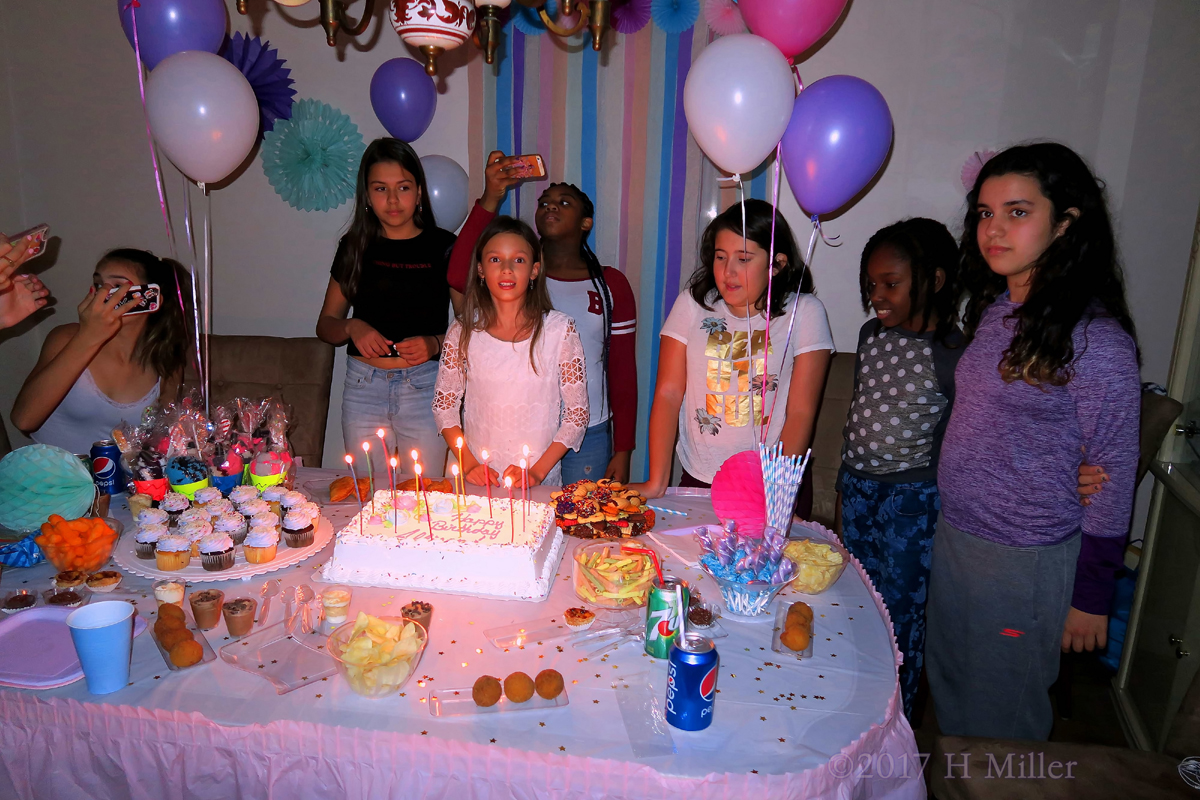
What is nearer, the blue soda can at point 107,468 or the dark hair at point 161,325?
the blue soda can at point 107,468

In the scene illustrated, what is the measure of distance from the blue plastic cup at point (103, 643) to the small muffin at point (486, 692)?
61 cm

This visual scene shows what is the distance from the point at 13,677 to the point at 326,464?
2905 mm

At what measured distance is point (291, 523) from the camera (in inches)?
70.1

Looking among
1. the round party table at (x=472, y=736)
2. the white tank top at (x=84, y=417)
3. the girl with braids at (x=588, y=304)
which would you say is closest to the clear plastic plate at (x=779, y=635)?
the round party table at (x=472, y=736)

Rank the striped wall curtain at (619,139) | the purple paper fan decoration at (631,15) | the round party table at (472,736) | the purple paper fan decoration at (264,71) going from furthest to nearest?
the purple paper fan decoration at (264,71) → the striped wall curtain at (619,139) → the purple paper fan decoration at (631,15) → the round party table at (472,736)

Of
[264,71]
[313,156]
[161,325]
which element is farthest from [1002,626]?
[264,71]

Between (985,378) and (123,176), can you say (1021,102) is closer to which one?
(985,378)

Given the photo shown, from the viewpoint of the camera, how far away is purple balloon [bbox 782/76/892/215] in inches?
80.7

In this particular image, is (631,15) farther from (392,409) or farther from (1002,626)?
(1002,626)

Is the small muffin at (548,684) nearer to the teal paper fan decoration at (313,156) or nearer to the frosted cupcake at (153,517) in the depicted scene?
the frosted cupcake at (153,517)

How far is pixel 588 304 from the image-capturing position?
9.09 feet

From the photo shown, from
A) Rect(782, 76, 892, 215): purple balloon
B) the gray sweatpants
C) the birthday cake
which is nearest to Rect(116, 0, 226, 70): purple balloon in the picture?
the birthday cake

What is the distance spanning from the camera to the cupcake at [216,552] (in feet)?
5.38

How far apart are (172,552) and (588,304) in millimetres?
1644
